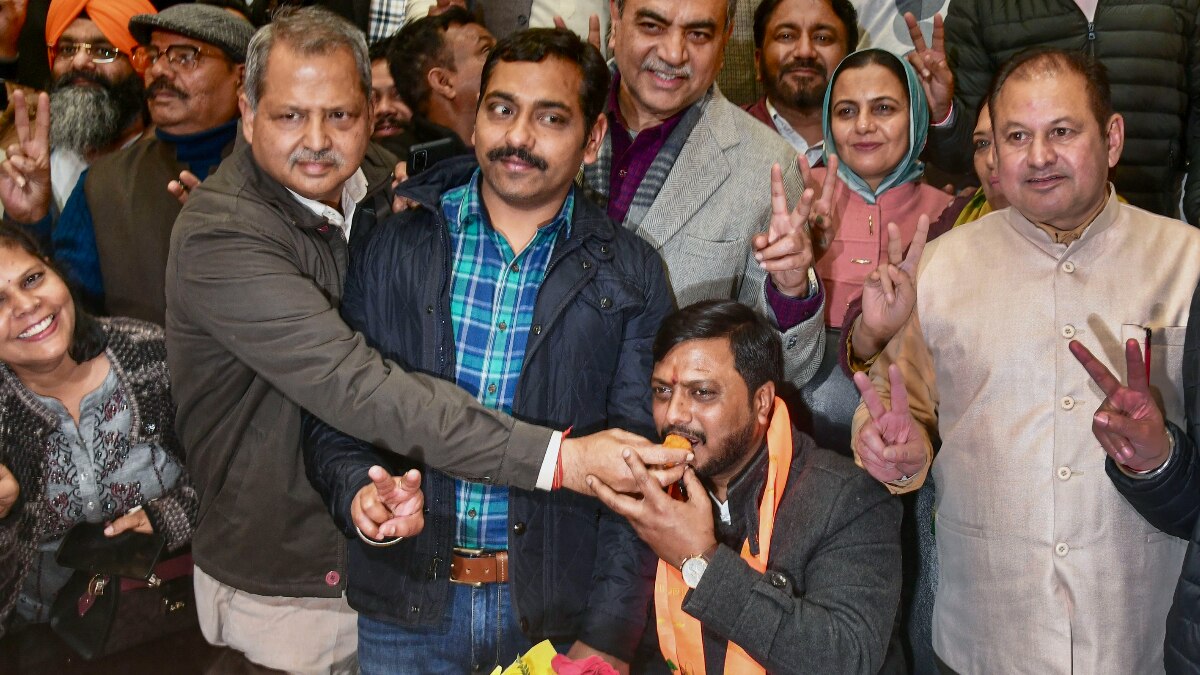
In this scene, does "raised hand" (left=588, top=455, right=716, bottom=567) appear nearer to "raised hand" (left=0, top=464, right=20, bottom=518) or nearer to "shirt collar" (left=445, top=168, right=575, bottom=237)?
"shirt collar" (left=445, top=168, right=575, bottom=237)

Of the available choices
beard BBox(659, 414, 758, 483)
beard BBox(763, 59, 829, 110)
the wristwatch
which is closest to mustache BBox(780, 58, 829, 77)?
beard BBox(763, 59, 829, 110)

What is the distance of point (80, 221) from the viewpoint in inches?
139

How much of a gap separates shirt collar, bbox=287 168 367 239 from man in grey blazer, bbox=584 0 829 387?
0.63 meters

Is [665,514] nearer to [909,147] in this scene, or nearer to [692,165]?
[692,165]

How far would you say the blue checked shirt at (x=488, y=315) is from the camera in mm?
2625

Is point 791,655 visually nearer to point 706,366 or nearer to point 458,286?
point 706,366

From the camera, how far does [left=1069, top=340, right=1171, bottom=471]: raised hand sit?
86.4 inches

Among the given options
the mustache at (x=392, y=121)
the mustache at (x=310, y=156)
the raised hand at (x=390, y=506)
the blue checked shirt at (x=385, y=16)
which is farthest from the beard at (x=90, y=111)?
the raised hand at (x=390, y=506)

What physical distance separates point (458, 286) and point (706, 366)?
602mm

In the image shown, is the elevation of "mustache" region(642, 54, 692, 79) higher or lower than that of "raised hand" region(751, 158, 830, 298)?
higher

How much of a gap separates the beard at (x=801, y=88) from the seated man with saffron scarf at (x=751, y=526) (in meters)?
1.30

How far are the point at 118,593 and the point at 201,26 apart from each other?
175 centimetres

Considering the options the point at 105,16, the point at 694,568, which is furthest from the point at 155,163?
the point at 694,568

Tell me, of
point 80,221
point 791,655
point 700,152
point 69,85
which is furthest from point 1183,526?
point 69,85
